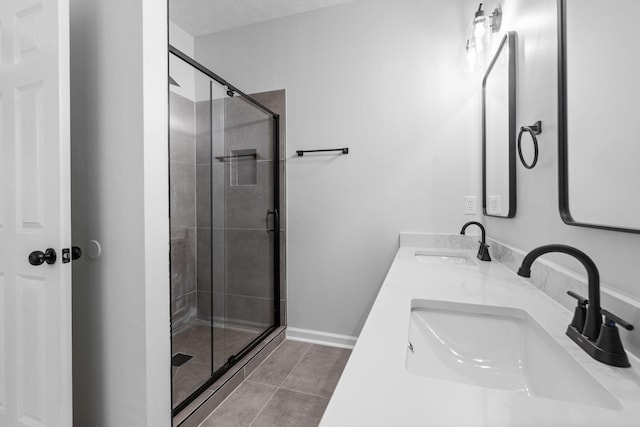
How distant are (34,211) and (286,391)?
1536 millimetres

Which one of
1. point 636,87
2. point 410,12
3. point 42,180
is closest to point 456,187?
point 410,12

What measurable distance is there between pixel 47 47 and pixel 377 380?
157 centimetres

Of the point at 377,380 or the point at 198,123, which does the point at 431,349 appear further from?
the point at 198,123

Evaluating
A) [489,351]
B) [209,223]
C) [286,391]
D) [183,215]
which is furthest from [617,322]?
[183,215]

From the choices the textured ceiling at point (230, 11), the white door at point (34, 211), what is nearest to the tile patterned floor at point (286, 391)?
the white door at point (34, 211)

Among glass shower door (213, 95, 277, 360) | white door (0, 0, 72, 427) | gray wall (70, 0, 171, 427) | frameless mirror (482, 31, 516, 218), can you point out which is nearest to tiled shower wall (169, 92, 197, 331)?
glass shower door (213, 95, 277, 360)

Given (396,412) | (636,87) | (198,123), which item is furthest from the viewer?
(198,123)

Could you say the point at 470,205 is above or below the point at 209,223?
above

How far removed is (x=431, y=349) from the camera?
32.5 inches

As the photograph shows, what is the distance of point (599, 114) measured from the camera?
75 cm

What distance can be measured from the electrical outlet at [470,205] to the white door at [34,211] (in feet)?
7.12

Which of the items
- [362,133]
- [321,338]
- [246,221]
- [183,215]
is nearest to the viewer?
[183,215]

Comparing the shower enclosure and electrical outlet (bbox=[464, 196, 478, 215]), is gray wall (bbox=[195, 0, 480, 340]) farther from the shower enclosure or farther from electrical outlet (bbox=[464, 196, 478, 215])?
the shower enclosure

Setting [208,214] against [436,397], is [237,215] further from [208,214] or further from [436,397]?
[436,397]
